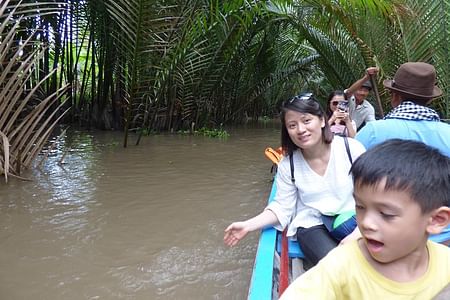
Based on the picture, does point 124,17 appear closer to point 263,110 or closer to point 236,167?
point 236,167

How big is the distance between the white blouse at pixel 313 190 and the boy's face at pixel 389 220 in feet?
3.20

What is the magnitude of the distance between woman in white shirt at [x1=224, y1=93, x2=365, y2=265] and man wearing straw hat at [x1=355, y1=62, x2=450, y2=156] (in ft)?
0.49

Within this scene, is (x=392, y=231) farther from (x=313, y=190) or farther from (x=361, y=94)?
(x=361, y=94)

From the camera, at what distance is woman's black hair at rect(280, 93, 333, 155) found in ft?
6.61

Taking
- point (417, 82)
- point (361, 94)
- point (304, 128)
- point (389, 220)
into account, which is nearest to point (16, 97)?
point (304, 128)

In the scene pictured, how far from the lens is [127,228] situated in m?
→ 3.25

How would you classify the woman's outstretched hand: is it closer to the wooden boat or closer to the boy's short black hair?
the wooden boat

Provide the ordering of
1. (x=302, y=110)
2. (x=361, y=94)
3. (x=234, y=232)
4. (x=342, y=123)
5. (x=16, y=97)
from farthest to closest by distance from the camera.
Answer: (x=361, y=94) → (x=16, y=97) → (x=342, y=123) → (x=302, y=110) → (x=234, y=232)

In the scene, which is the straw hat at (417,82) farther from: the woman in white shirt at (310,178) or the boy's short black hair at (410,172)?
the boy's short black hair at (410,172)

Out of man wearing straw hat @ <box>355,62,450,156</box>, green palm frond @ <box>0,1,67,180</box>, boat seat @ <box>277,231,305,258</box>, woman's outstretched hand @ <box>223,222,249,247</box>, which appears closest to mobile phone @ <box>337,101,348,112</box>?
man wearing straw hat @ <box>355,62,450,156</box>

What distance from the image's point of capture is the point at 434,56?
189 inches

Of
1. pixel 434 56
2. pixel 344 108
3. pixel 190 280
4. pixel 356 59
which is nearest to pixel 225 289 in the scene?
pixel 190 280

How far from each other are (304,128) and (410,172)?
100cm

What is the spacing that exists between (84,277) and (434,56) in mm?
4240
